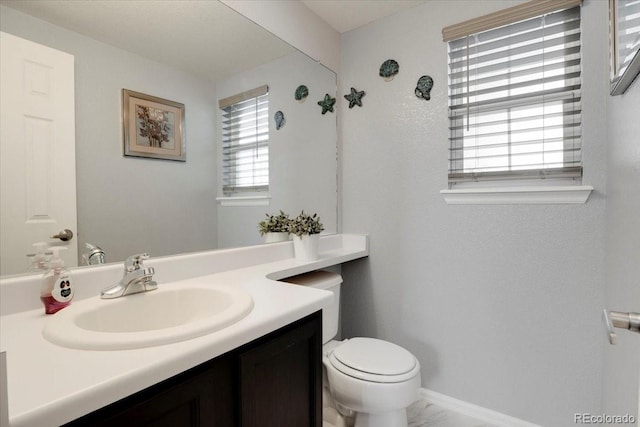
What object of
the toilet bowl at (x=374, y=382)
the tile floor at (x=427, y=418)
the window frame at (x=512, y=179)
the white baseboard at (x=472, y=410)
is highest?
the window frame at (x=512, y=179)

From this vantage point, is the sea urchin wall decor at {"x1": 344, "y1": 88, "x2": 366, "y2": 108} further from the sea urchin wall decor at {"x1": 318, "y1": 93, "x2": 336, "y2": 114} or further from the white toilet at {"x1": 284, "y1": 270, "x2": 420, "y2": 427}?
the white toilet at {"x1": 284, "y1": 270, "x2": 420, "y2": 427}

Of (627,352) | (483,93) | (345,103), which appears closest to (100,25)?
(345,103)

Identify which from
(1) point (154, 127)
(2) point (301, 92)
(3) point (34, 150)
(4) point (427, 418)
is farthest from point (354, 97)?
(4) point (427, 418)

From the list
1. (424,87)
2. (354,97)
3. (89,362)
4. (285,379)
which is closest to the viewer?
(89,362)

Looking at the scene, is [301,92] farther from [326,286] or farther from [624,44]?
[624,44]

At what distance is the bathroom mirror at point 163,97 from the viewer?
990 mm

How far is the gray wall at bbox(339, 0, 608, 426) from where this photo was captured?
138 centimetres

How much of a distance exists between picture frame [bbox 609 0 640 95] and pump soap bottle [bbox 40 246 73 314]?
136 centimetres

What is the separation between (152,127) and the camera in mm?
1154

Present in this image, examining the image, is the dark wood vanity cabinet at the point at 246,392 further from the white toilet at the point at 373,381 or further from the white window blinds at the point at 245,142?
the white window blinds at the point at 245,142

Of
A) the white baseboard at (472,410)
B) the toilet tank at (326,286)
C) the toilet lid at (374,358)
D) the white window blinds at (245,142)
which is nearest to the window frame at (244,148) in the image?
the white window blinds at (245,142)

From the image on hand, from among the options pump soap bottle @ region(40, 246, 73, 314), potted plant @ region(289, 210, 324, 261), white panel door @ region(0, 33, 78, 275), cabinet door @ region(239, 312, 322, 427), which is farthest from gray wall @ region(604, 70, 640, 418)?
white panel door @ region(0, 33, 78, 275)

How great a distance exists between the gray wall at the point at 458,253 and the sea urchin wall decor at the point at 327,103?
0.33 ft

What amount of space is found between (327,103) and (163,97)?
105 cm
